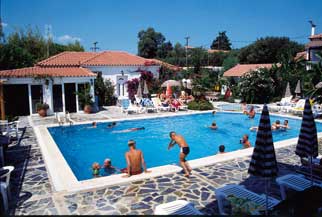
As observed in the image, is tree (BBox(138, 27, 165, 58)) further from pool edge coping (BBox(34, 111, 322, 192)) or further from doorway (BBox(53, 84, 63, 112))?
pool edge coping (BBox(34, 111, 322, 192))

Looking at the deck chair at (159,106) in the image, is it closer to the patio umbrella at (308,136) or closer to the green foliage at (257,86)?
the green foliage at (257,86)

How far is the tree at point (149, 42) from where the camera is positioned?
73062 mm

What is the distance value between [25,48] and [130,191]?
3539cm

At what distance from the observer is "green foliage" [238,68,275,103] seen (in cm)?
2597

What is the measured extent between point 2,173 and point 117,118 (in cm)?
1253

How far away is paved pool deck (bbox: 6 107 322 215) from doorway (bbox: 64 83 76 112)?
510 inches

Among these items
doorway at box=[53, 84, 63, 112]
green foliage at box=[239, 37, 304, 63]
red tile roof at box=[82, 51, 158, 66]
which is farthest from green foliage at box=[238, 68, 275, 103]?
green foliage at box=[239, 37, 304, 63]

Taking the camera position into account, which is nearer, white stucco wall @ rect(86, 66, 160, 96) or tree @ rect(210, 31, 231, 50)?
white stucco wall @ rect(86, 66, 160, 96)

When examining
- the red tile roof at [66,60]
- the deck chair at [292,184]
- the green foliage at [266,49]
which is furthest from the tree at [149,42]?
the deck chair at [292,184]

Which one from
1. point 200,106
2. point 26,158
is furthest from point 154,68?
point 26,158

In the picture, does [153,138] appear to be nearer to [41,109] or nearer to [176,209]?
[41,109]

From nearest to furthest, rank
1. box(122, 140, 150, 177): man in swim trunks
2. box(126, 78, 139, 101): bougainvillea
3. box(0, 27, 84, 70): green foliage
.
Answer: box(122, 140, 150, 177): man in swim trunks → box(126, 78, 139, 101): bougainvillea → box(0, 27, 84, 70): green foliage

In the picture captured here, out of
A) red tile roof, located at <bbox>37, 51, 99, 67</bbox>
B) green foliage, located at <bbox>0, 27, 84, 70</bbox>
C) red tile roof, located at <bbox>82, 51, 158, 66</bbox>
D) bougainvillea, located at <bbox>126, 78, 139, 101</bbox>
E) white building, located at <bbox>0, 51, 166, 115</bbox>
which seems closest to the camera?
white building, located at <bbox>0, 51, 166, 115</bbox>

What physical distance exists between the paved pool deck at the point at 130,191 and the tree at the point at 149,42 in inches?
2600
